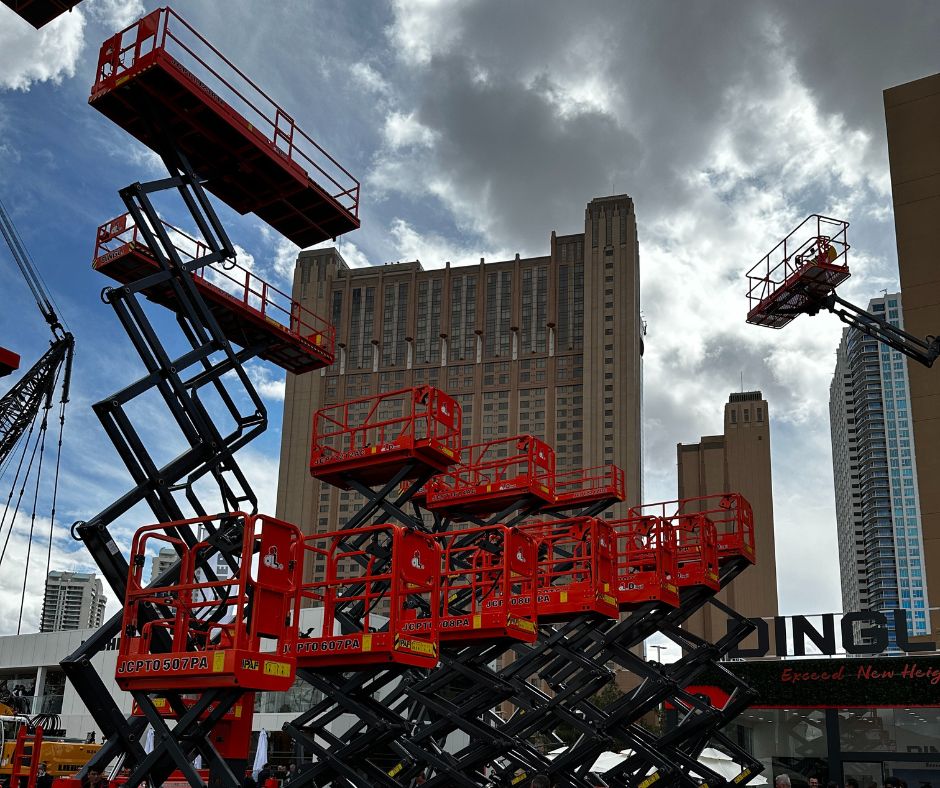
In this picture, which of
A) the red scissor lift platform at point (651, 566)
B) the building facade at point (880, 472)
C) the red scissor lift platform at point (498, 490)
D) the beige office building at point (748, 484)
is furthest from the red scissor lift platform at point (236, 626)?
the beige office building at point (748, 484)

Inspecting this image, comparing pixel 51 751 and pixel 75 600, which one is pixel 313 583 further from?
pixel 75 600

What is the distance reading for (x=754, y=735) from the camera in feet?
112

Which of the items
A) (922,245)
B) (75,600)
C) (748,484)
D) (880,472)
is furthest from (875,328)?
(748,484)

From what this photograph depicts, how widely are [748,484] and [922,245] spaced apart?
147m

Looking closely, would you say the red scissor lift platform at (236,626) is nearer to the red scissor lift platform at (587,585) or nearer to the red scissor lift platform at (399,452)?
the red scissor lift platform at (399,452)

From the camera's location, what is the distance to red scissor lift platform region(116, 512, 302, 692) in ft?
37.9

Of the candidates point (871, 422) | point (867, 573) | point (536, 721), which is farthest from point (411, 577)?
point (867, 573)

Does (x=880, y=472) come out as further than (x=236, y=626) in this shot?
Yes

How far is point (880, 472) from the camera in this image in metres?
159

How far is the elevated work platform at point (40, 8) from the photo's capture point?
67.2 feet

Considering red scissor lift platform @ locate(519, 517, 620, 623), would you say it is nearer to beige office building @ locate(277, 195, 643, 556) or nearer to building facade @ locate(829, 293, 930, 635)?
beige office building @ locate(277, 195, 643, 556)

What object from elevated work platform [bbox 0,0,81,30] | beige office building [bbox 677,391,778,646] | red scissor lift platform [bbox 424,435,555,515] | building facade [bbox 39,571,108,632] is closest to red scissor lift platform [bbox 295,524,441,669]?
red scissor lift platform [bbox 424,435,555,515]

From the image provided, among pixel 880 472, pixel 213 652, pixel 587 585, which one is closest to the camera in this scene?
pixel 213 652

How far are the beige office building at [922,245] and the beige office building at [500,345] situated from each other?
70443mm
